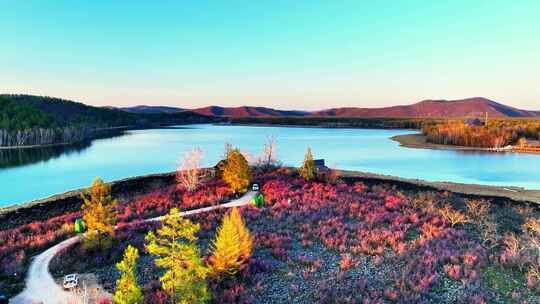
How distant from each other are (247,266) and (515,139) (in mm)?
105533

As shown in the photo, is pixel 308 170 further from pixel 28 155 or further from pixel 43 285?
pixel 28 155

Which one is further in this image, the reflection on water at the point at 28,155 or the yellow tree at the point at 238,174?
the reflection on water at the point at 28,155

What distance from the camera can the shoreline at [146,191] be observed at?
2995 centimetres

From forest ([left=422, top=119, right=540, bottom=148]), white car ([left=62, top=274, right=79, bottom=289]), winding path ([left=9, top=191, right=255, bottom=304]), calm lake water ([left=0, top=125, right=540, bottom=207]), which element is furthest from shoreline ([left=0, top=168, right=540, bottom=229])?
forest ([left=422, top=119, right=540, bottom=148])

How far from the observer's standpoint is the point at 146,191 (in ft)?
125

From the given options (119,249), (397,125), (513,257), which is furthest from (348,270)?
(397,125)

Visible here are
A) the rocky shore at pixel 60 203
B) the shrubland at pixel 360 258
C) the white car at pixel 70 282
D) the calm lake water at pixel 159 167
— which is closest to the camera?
the shrubland at pixel 360 258

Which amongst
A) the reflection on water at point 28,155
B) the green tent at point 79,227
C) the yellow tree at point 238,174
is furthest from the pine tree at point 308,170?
the reflection on water at point 28,155

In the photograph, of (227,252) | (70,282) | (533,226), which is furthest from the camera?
(533,226)

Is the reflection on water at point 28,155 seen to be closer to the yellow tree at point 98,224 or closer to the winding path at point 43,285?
the winding path at point 43,285

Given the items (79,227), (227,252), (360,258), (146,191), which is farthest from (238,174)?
(227,252)

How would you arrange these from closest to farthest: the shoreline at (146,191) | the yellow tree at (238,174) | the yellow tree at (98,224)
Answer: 1. the yellow tree at (98,224)
2. the yellow tree at (238,174)
3. the shoreline at (146,191)

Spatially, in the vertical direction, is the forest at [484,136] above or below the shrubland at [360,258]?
above

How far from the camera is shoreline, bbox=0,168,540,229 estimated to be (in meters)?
30.0
